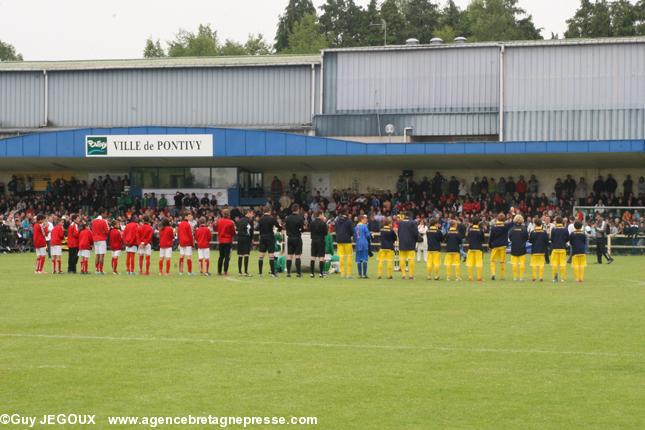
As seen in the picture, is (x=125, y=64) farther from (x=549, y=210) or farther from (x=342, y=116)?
(x=549, y=210)

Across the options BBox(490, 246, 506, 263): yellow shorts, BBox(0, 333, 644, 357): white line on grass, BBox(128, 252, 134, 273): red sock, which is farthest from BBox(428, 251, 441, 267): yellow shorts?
BBox(0, 333, 644, 357): white line on grass

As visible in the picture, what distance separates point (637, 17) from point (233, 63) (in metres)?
43.5

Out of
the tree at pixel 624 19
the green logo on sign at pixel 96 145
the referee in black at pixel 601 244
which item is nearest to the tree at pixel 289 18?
the tree at pixel 624 19

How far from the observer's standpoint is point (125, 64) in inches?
2328

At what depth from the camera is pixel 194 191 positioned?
5250 centimetres

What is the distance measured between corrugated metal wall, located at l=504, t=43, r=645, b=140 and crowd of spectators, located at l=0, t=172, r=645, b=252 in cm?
300

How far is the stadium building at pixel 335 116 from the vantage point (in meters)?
49.1

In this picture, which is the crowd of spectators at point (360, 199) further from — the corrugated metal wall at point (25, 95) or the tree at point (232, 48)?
the tree at point (232, 48)

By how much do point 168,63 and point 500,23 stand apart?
45.3 m

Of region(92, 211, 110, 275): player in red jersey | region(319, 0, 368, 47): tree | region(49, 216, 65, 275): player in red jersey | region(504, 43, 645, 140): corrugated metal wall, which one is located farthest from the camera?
region(319, 0, 368, 47): tree

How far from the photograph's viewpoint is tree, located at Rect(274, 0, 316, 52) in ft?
375

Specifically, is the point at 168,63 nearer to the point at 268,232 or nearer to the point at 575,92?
the point at 575,92

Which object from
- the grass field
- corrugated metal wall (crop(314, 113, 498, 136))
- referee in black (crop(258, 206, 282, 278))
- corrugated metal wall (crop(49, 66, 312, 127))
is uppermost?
corrugated metal wall (crop(49, 66, 312, 127))

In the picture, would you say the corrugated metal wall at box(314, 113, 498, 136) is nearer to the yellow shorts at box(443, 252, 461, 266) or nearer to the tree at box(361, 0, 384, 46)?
the yellow shorts at box(443, 252, 461, 266)
